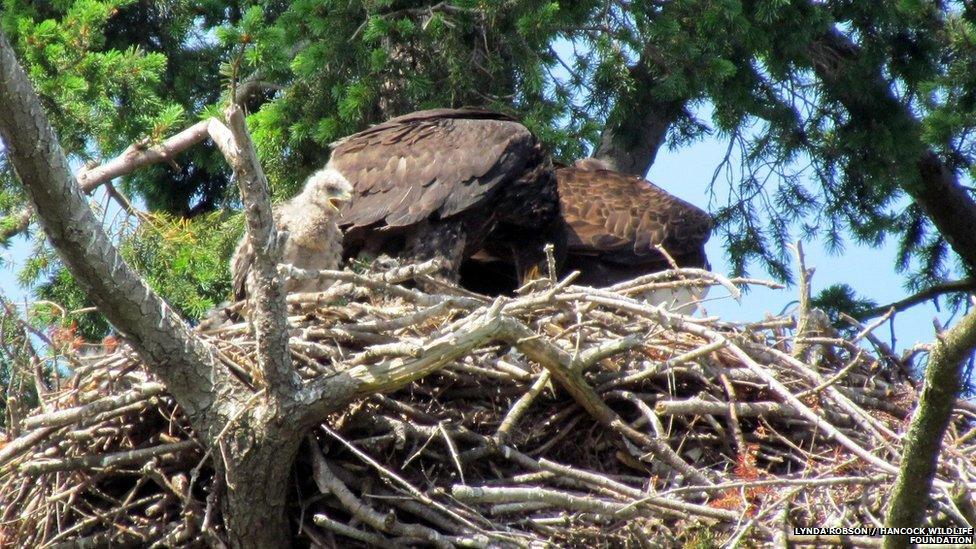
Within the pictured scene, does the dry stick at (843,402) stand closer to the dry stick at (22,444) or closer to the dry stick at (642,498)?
the dry stick at (642,498)

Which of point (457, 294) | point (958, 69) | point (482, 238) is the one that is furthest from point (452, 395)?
point (958, 69)

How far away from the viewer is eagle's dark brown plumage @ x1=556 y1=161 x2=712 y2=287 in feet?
21.9

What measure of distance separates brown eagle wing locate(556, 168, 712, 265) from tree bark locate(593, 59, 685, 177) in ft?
1.67

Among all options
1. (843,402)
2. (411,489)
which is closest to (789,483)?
(843,402)

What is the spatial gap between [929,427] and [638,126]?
15.6 feet

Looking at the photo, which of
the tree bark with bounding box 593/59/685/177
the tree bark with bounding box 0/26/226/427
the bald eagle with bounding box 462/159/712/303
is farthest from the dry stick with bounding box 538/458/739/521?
the tree bark with bounding box 593/59/685/177

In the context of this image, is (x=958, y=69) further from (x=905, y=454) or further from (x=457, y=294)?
(x=905, y=454)

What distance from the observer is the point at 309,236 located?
16.9 ft

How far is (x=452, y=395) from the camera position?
177 inches

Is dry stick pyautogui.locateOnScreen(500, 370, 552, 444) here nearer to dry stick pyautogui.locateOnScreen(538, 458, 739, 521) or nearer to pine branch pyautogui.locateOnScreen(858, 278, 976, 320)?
dry stick pyautogui.locateOnScreen(538, 458, 739, 521)

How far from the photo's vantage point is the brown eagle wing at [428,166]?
5734 millimetres

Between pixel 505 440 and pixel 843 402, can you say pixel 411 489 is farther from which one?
pixel 843 402

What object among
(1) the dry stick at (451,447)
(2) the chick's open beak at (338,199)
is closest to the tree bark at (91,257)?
(1) the dry stick at (451,447)

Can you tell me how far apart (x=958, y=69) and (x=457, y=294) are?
3062 millimetres
